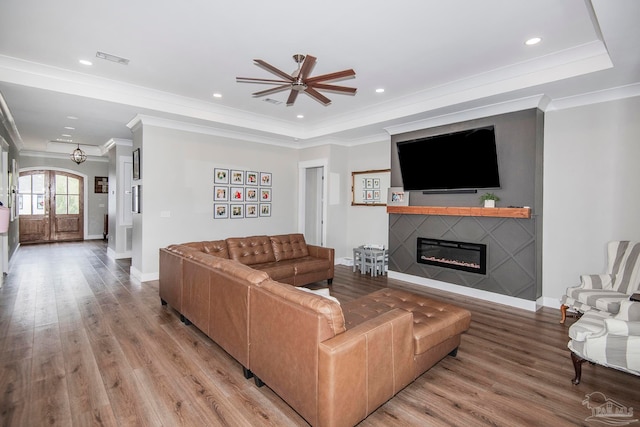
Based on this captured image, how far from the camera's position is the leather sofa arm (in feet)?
5.83

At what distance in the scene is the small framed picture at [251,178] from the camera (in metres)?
6.75

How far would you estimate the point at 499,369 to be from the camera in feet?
9.04

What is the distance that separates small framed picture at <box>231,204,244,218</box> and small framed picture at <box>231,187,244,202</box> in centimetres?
13

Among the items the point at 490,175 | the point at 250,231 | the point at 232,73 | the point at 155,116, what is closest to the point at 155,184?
the point at 155,116

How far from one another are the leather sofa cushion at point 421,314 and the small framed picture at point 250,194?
412 centimetres

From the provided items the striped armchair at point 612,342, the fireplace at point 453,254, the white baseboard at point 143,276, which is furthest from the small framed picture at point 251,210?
the striped armchair at point 612,342

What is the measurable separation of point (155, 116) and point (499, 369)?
5800mm

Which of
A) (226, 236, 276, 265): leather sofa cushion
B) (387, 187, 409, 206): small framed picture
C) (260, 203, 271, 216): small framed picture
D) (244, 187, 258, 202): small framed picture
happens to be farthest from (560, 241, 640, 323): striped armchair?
(244, 187, 258, 202): small framed picture

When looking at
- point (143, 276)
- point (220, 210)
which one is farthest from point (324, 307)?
point (220, 210)

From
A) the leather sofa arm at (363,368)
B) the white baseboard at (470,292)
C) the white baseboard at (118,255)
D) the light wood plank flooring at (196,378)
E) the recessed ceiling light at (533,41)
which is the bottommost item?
the light wood plank flooring at (196,378)

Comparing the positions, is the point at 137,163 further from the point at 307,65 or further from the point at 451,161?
the point at 451,161

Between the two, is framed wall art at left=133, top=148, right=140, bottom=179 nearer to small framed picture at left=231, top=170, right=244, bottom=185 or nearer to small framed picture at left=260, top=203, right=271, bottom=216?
small framed picture at left=231, top=170, right=244, bottom=185

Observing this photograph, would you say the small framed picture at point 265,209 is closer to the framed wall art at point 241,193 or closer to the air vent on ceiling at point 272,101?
the framed wall art at point 241,193

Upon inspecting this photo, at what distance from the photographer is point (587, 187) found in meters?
4.07
